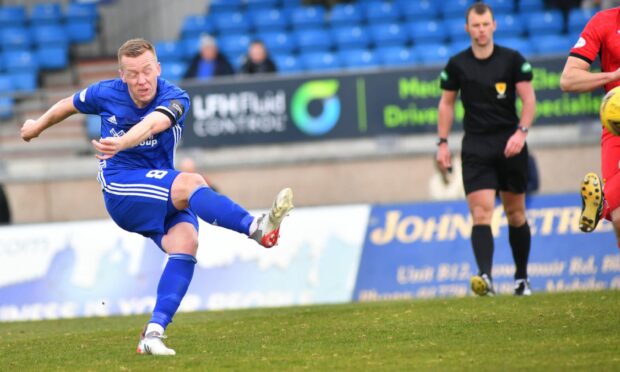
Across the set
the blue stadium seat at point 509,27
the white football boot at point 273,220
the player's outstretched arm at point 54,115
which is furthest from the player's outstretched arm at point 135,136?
the blue stadium seat at point 509,27

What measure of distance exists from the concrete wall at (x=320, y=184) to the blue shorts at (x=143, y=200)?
9.75m

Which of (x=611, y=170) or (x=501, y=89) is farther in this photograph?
(x=501, y=89)

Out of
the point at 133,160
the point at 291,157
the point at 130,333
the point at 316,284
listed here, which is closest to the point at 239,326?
the point at 130,333

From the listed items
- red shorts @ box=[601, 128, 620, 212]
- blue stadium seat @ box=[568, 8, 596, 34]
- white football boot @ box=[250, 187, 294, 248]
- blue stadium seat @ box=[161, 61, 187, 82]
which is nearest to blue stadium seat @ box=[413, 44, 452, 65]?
blue stadium seat @ box=[568, 8, 596, 34]

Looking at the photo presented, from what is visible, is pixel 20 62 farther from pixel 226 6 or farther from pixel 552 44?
pixel 552 44

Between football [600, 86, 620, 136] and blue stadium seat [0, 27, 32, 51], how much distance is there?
15.9 meters

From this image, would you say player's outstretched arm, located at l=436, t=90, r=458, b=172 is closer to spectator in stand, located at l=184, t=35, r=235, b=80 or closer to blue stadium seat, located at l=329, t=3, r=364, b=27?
spectator in stand, located at l=184, t=35, r=235, b=80

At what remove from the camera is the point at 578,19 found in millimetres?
19250

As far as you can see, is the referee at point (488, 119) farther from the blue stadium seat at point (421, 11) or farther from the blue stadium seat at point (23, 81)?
the blue stadium seat at point (23, 81)

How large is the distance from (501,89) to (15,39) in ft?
44.8

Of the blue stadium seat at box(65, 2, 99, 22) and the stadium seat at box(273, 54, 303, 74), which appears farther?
the blue stadium seat at box(65, 2, 99, 22)

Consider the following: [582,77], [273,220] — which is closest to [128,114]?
[273,220]

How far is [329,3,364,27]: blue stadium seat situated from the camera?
68.1ft

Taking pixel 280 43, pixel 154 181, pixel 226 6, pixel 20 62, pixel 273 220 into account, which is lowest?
pixel 273 220
